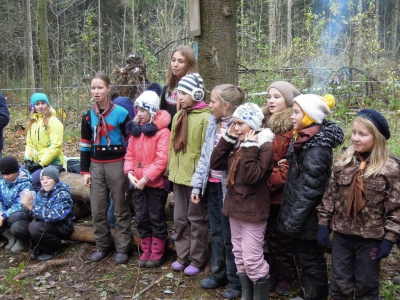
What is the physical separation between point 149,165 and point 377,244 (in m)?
2.37

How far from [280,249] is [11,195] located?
3.54 m

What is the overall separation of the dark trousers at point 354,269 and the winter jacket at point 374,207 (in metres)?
0.10

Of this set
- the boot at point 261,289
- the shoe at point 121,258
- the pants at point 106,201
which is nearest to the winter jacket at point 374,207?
the boot at point 261,289

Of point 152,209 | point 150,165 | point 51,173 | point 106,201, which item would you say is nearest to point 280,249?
point 152,209

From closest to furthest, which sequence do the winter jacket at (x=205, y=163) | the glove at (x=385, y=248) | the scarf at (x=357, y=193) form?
the glove at (x=385, y=248), the scarf at (x=357, y=193), the winter jacket at (x=205, y=163)

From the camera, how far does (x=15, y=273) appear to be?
458 centimetres

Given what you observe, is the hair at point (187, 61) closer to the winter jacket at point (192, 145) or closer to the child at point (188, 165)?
the child at point (188, 165)

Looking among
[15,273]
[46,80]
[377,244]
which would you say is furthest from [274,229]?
[46,80]

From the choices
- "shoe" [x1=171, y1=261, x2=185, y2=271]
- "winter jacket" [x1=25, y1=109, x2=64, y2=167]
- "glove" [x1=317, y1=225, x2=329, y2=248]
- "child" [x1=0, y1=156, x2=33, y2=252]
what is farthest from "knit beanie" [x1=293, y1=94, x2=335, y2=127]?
"child" [x1=0, y1=156, x2=33, y2=252]

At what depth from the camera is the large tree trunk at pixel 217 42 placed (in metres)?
4.66

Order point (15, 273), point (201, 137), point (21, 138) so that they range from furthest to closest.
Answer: point (21, 138)
point (15, 273)
point (201, 137)

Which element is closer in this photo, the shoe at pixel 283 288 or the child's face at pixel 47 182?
the shoe at pixel 283 288

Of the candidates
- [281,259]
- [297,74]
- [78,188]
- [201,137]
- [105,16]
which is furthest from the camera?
[105,16]

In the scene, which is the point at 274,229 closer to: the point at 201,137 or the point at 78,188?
the point at 201,137
